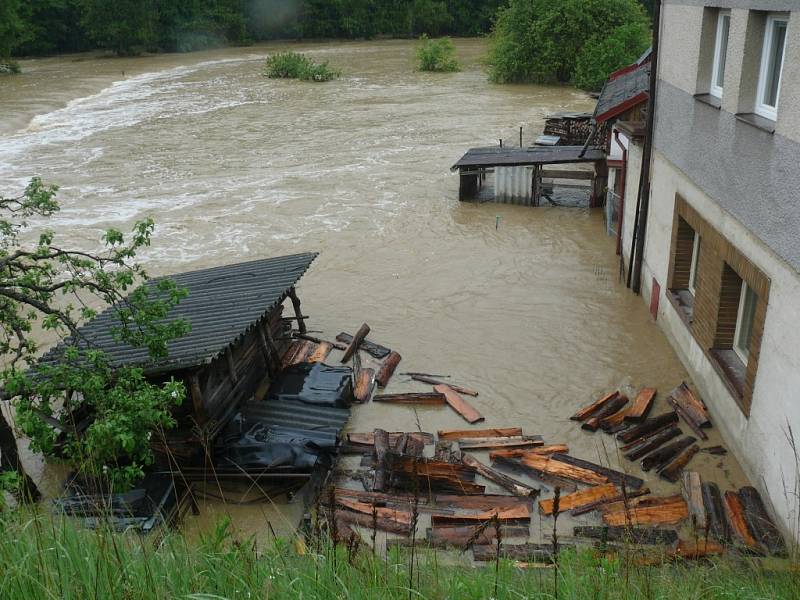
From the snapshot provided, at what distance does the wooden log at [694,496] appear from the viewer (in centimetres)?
753

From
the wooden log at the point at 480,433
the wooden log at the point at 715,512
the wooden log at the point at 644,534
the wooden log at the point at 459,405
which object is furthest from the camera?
the wooden log at the point at 459,405

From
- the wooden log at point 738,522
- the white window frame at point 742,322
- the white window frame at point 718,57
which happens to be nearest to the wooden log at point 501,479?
the wooden log at point 738,522

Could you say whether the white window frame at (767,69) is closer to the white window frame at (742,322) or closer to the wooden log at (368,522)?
the white window frame at (742,322)

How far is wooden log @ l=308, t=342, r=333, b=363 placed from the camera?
38.8 ft

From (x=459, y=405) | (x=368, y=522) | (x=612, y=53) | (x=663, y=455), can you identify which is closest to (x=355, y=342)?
(x=459, y=405)

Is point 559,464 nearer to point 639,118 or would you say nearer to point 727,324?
point 727,324

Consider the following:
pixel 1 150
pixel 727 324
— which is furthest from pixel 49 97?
pixel 727 324

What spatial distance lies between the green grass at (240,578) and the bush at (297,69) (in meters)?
42.7

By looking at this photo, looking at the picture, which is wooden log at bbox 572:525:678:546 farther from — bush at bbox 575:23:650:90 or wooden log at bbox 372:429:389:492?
bush at bbox 575:23:650:90

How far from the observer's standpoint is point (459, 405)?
412 inches

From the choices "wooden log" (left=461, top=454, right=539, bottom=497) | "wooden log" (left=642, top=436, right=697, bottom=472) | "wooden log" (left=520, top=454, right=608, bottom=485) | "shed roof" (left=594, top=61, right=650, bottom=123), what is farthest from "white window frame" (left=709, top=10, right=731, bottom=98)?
"wooden log" (left=461, top=454, right=539, bottom=497)

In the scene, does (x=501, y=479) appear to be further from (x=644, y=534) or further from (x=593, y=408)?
(x=593, y=408)

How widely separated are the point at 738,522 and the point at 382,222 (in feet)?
42.8

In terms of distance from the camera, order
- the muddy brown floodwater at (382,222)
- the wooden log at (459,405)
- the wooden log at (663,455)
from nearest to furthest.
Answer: the wooden log at (663,455)
the wooden log at (459,405)
the muddy brown floodwater at (382,222)
